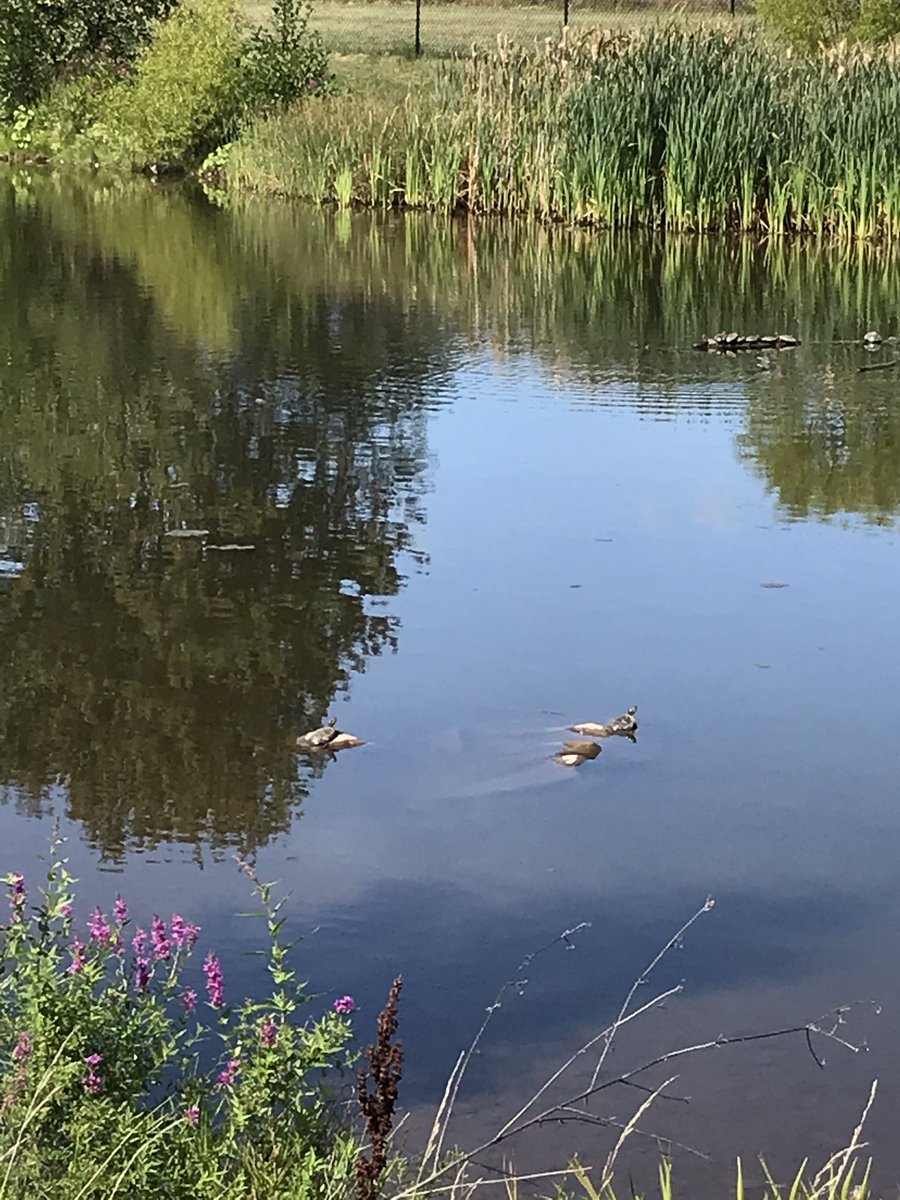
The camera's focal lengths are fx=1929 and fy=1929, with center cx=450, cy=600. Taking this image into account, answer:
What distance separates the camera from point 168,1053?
296 cm

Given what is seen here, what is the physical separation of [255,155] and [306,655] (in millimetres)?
19141

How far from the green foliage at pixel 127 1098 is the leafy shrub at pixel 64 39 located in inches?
1155

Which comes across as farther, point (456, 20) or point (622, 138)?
point (456, 20)

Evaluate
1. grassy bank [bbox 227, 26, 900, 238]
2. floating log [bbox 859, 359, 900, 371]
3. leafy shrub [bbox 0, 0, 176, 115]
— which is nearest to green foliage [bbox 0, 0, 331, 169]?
leafy shrub [bbox 0, 0, 176, 115]

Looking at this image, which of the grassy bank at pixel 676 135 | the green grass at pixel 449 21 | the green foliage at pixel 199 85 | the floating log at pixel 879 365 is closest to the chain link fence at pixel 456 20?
the green grass at pixel 449 21

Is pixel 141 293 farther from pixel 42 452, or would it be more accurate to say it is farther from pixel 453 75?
pixel 453 75

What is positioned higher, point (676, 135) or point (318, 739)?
point (676, 135)

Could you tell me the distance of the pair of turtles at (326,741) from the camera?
5.45 m

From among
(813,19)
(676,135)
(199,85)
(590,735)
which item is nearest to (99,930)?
(590,735)

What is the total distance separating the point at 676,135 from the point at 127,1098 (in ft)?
53.5

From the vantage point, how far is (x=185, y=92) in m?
26.2

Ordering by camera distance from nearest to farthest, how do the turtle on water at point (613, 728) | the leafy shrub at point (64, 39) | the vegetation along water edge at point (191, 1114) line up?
1. the vegetation along water edge at point (191, 1114)
2. the turtle on water at point (613, 728)
3. the leafy shrub at point (64, 39)

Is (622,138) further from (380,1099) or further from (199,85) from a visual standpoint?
(380,1099)

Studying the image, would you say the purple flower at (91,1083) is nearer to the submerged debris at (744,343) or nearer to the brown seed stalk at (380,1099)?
the brown seed stalk at (380,1099)
